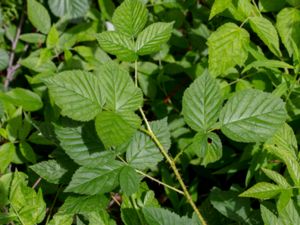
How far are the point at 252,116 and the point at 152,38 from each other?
0.34 metres

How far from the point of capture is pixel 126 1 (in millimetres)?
1257

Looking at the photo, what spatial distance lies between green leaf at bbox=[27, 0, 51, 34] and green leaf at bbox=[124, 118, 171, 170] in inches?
29.3

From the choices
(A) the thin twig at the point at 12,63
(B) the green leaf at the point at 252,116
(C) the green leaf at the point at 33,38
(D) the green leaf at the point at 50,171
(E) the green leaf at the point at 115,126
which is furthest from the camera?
(A) the thin twig at the point at 12,63

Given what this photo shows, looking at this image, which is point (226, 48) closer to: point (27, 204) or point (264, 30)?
point (264, 30)

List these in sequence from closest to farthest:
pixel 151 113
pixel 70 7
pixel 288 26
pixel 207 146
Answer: pixel 207 146, pixel 288 26, pixel 70 7, pixel 151 113

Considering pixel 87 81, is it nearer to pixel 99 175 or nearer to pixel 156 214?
pixel 99 175

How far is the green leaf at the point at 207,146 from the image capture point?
3.90 feet

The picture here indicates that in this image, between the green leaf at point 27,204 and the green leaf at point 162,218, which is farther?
the green leaf at point 27,204

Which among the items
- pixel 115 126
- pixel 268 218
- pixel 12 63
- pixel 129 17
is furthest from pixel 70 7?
pixel 268 218

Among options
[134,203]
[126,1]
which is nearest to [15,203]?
[134,203]

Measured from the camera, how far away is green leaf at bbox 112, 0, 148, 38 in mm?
1252

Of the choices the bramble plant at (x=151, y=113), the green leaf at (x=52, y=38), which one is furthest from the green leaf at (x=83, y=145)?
the green leaf at (x=52, y=38)

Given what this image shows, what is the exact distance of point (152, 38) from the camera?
4.19 ft

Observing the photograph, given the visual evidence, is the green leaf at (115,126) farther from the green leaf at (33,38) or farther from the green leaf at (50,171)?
the green leaf at (33,38)
